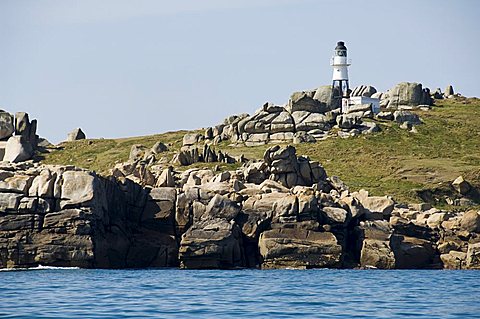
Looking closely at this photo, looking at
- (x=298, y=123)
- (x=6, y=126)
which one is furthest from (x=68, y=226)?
(x=298, y=123)

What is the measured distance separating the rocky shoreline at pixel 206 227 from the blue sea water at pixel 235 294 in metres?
2.74

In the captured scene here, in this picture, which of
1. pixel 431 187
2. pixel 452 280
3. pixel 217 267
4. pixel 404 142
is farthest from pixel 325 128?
pixel 452 280

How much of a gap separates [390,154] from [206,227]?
1880 inches

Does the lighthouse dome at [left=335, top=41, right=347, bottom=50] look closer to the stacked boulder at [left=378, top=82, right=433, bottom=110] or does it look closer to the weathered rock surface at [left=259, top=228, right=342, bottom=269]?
the stacked boulder at [left=378, top=82, right=433, bottom=110]

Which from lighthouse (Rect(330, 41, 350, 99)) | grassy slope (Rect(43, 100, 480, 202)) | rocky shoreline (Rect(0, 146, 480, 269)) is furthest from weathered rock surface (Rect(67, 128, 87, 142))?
rocky shoreline (Rect(0, 146, 480, 269))

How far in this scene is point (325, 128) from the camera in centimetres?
10350

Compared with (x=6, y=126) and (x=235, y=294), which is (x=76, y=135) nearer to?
(x=6, y=126)

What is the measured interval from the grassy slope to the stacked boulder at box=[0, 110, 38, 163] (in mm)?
4061

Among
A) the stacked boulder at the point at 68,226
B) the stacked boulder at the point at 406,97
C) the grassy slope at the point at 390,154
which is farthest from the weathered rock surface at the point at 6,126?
the stacked boulder at the point at 406,97

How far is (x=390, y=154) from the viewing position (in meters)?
94.7

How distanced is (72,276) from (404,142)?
64.8 meters

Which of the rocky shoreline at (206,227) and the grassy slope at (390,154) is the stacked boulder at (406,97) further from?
the rocky shoreline at (206,227)

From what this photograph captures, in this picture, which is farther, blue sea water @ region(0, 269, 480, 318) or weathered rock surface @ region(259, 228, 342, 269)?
weathered rock surface @ region(259, 228, 342, 269)

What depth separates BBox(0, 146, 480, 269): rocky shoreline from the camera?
48094mm
